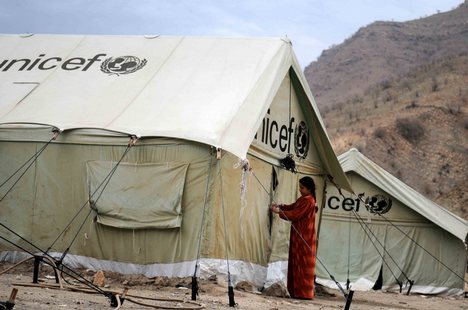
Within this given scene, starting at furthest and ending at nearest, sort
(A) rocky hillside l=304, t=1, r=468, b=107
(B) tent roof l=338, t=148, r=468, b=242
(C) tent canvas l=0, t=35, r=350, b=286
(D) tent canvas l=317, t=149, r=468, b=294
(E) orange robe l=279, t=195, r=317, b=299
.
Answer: (A) rocky hillside l=304, t=1, r=468, b=107, (D) tent canvas l=317, t=149, r=468, b=294, (B) tent roof l=338, t=148, r=468, b=242, (E) orange robe l=279, t=195, r=317, b=299, (C) tent canvas l=0, t=35, r=350, b=286

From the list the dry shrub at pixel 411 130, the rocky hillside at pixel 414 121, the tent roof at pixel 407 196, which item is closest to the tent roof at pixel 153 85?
the tent roof at pixel 407 196

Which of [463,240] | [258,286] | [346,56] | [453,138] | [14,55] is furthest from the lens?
[346,56]

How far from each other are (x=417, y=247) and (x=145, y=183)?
25.4ft

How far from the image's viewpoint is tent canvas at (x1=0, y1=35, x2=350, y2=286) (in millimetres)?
8930

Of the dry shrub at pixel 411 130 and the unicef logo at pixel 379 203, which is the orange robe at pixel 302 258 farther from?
the dry shrub at pixel 411 130

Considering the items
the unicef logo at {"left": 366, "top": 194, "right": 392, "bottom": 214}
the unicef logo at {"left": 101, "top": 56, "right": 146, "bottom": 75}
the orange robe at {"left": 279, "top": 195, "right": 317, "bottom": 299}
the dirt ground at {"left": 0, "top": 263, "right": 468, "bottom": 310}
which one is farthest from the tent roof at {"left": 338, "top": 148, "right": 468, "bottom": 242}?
the unicef logo at {"left": 101, "top": 56, "right": 146, "bottom": 75}

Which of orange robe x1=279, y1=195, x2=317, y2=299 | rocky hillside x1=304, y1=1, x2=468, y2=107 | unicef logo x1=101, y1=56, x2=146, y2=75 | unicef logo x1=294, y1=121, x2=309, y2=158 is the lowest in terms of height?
orange robe x1=279, y1=195, x2=317, y2=299

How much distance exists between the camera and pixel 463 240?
1488 cm

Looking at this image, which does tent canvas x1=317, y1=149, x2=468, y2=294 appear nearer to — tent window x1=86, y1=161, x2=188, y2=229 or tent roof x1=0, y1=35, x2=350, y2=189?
tent roof x1=0, y1=35, x2=350, y2=189

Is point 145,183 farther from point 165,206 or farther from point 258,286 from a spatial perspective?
point 258,286

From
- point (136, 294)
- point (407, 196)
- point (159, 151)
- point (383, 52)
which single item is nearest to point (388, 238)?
point (407, 196)

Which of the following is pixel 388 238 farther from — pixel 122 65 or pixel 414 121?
pixel 414 121

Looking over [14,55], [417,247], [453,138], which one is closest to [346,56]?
[453,138]

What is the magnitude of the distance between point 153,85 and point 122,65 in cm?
90
